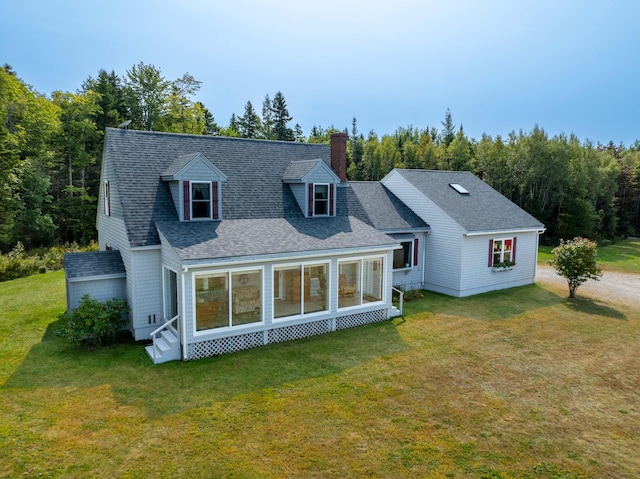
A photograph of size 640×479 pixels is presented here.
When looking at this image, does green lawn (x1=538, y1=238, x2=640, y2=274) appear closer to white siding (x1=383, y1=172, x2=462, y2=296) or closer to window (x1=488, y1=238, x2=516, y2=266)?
window (x1=488, y1=238, x2=516, y2=266)

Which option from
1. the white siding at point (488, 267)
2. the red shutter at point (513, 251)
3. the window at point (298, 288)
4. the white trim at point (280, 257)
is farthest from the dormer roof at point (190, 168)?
the red shutter at point (513, 251)

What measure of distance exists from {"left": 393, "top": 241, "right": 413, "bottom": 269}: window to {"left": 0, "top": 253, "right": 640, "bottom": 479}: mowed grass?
541 cm

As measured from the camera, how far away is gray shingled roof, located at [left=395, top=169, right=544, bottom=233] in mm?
19219

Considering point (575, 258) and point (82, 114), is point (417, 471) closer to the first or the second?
point (575, 258)

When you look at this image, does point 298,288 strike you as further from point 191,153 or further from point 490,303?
point 490,303

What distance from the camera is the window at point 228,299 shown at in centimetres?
1141

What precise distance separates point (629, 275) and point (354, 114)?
2948 inches

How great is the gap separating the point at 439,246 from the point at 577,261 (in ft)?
20.4

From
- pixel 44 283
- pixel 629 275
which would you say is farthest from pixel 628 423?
pixel 44 283

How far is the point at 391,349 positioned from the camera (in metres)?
12.3

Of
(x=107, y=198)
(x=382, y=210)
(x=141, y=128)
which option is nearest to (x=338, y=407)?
(x=107, y=198)

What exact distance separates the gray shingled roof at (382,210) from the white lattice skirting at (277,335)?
16.2 feet

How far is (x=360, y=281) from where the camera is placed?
14609 mm

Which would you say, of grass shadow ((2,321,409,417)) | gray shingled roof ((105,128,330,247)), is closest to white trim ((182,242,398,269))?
gray shingled roof ((105,128,330,247))
